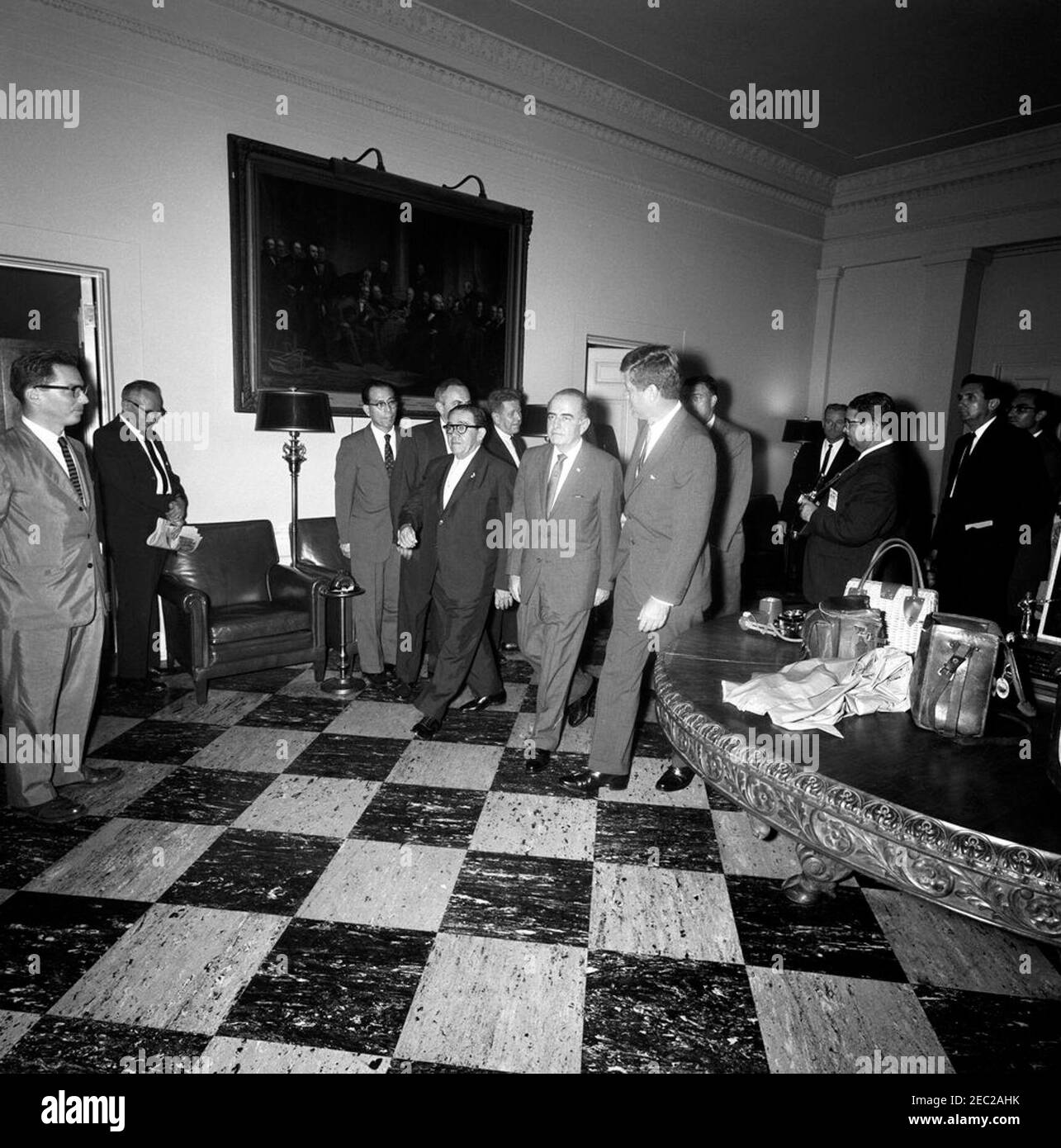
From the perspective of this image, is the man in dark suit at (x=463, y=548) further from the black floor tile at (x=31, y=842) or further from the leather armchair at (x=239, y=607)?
the black floor tile at (x=31, y=842)

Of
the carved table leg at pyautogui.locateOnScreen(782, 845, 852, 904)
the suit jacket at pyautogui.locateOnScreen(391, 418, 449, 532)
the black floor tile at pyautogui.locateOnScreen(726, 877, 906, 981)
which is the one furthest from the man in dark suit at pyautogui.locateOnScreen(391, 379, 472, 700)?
the carved table leg at pyautogui.locateOnScreen(782, 845, 852, 904)

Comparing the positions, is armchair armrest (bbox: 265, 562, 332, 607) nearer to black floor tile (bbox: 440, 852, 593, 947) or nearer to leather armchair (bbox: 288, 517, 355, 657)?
leather armchair (bbox: 288, 517, 355, 657)

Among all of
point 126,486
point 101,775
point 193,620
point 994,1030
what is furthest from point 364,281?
point 994,1030

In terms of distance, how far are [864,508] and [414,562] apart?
2.35m

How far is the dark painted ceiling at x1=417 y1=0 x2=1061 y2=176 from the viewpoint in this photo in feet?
17.5

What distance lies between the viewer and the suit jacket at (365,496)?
4.74 metres

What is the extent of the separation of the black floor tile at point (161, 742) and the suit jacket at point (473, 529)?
1428mm

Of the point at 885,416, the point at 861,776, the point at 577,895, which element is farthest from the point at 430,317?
the point at 861,776

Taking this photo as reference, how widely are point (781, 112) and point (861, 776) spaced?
7338 mm

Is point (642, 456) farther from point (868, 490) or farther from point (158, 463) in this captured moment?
point (158, 463)

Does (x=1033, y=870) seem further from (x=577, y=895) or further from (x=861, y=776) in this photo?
(x=577, y=895)

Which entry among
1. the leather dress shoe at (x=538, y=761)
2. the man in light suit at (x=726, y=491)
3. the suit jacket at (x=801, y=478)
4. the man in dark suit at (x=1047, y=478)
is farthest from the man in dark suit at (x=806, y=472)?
the leather dress shoe at (x=538, y=761)

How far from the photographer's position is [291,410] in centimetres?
458
